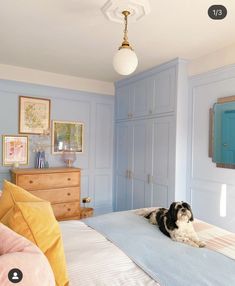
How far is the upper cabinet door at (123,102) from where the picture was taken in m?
4.11

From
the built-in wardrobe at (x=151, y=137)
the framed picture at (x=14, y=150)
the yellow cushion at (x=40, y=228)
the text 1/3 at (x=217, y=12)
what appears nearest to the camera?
the yellow cushion at (x=40, y=228)

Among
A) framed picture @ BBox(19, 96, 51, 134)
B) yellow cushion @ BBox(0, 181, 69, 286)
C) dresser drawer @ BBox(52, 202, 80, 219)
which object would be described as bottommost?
dresser drawer @ BBox(52, 202, 80, 219)

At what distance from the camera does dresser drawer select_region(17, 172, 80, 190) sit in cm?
323

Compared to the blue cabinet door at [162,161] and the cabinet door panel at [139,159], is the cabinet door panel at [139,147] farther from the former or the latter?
the blue cabinet door at [162,161]

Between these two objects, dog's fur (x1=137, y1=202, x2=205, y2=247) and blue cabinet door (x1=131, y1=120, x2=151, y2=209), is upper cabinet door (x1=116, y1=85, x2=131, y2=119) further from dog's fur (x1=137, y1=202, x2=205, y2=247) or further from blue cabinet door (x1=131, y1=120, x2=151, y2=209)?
dog's fur (x1=137, y1=202, x2=205, y2=247)

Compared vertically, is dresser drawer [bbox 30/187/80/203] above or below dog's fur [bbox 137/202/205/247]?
below

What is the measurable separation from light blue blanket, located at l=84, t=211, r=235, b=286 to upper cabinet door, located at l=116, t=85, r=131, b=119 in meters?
2.52

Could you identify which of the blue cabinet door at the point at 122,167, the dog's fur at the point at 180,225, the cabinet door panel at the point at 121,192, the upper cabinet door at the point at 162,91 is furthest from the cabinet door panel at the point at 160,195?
the dog's fur at the point at 180,225

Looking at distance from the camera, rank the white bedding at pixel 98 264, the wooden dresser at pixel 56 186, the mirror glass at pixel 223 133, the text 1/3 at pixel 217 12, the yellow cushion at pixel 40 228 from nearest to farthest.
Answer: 1. the yellow cushion at pixel 40 228
2. the white bedding at pixel 98 264
3. the text 1/3 at pixel 217 12
4. the mirror glass at pixel 223 133
5. the wooden dresser at pixel 56 186

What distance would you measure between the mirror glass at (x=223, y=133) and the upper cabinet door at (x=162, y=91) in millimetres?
590

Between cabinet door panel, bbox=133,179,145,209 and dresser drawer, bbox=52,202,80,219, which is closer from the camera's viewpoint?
dresser drawer, bbox=52,202,80,219

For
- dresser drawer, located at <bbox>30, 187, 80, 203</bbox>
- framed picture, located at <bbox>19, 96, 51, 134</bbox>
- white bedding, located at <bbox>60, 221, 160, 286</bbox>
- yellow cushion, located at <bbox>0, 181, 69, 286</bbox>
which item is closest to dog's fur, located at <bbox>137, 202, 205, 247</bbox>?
white bedding, located at <bbox>60, 221, 160, 286</bbox>

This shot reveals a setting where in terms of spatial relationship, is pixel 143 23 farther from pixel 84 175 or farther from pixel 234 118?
pixel 84 175

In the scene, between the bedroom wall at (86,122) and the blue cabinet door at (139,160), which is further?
the blue cabinet door at (139,160)
